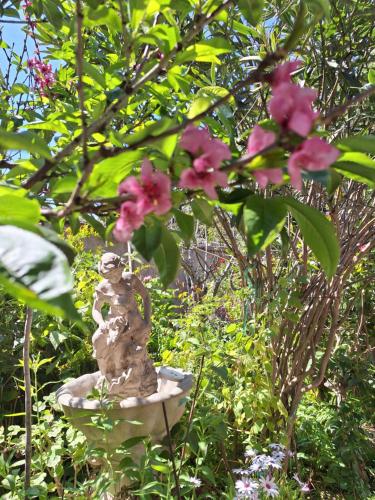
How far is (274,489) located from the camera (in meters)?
1.81

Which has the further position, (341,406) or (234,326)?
(341,406)

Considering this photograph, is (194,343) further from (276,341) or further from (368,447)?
(368,447)

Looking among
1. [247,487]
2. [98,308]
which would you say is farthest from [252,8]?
[98,308]

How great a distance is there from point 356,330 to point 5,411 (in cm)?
229

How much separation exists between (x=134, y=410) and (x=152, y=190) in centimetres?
185

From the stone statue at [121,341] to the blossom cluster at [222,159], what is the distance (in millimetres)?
1919

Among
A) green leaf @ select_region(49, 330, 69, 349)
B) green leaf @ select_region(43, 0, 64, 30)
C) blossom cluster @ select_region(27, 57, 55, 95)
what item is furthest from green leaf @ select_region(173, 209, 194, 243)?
green leaf @ select_region(49, 330, 69, 349)

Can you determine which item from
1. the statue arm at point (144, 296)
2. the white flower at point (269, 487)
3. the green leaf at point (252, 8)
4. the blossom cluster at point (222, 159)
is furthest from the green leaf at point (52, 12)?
the white flower at point (269, 487)

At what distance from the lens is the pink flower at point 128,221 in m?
0.47

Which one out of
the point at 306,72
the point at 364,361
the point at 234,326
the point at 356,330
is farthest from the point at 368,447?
the point at 306,72

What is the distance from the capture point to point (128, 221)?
0.48 metres

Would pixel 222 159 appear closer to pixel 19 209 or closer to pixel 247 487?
pixel 19 209

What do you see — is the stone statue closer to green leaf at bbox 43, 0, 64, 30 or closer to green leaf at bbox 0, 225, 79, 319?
green leaf at bbox 43, 0, 64, 30

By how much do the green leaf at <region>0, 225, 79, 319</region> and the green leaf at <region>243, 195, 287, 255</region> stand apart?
23 cm
